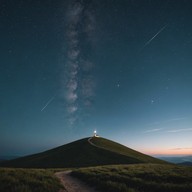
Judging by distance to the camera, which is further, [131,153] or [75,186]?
[131,153]

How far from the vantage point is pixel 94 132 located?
121938 mm

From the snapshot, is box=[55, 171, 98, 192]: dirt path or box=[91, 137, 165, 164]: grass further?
box=[91, 137, 165, 164]: grass

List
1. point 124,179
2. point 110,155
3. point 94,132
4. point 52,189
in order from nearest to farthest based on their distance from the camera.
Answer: point 52,189
point 124,179
point 110,155
point 94,132

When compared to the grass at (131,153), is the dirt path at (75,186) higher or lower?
lower

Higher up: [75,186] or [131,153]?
[131,153]

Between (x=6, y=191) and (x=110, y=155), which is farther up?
(x=110, y=155)

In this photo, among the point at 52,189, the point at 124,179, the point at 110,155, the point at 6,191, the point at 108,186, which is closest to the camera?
the point at 6,191

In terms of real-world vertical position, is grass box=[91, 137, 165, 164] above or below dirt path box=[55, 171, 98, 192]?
above

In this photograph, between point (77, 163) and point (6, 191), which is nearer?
point (6, 191)

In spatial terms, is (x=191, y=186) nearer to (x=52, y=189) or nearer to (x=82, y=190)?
(x=82, y=190)

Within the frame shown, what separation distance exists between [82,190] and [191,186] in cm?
827

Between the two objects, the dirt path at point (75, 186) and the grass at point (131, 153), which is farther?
the grass at point (131, 153)

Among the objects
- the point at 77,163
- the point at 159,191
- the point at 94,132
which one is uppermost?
the point at 94,132

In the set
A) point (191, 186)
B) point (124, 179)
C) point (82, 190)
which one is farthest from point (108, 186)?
point (191, 186)
